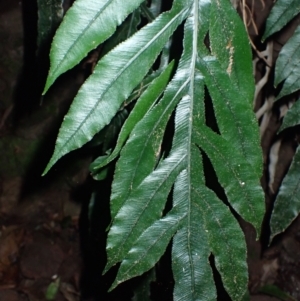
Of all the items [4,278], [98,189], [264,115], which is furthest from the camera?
[4,278]

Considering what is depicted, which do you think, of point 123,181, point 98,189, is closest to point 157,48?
point 123,181

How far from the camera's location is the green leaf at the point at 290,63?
945 millimetres

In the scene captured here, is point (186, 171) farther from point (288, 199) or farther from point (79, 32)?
point (288, 199)

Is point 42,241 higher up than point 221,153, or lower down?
lower down

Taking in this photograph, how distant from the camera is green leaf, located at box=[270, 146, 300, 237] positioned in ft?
3.17

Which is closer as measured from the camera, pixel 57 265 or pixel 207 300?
pixel 207 300

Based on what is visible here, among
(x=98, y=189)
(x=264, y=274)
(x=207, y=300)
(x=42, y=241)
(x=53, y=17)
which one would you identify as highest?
(x=53, y=17)

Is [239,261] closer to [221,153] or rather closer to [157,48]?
[221,153]

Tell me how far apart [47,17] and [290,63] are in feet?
1.74

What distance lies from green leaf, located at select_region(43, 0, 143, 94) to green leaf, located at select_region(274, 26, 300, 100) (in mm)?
475

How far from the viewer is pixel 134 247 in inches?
26.8

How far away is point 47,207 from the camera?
7.68 ft

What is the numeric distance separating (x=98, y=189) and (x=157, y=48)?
0.68 metres

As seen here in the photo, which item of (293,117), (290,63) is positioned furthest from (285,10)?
(293,117)
